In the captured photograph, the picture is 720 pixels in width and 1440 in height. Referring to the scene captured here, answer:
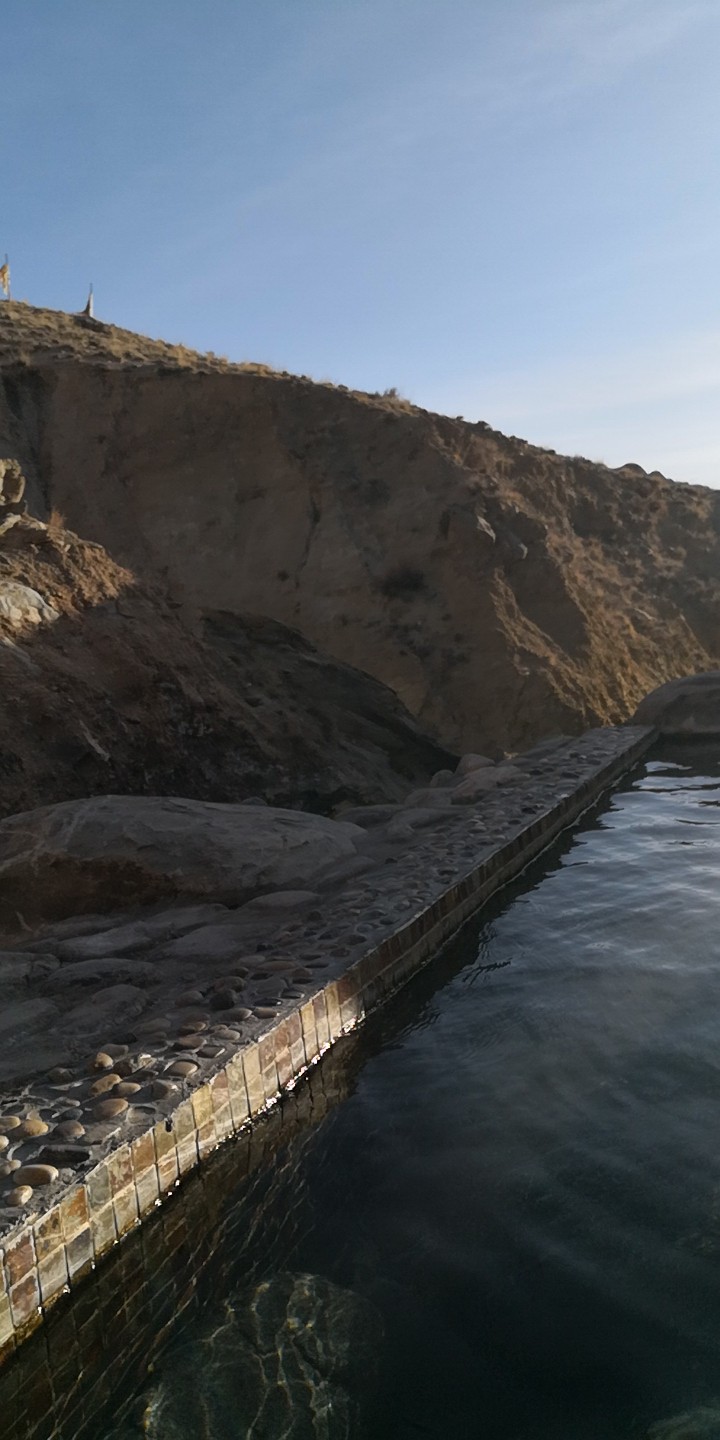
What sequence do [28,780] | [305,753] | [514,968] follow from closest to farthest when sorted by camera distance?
1. [514,968]
2. [28,780]
3. [305,753]

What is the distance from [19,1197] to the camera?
3.38 meters

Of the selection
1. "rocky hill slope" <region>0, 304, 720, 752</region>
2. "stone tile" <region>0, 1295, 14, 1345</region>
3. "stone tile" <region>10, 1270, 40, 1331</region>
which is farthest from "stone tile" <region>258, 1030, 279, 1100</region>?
"rocky hill slope" <region>0, 304, 720, 752</region>

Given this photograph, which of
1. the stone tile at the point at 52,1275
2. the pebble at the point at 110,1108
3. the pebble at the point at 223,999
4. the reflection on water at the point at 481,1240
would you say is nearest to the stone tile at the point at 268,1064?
the reflection on water at the point at 481,1240

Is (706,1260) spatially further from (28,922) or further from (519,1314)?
(28,922)

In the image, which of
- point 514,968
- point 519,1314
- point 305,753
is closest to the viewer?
point 519,1314

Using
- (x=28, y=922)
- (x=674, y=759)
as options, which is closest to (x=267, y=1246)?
(x=28, y=922)

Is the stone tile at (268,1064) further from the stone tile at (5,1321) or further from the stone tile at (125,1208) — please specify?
the stone tile at (5,1321)

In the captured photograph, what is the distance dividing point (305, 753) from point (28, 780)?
4.04 meters

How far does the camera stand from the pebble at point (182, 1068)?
4.34 meters

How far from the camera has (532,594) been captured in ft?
69.1

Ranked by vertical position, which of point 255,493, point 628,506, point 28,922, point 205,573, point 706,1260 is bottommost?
point 28,922

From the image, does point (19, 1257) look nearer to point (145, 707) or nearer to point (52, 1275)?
point (52, 1275)

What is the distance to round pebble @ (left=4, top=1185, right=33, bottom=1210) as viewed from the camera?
3.36 metres

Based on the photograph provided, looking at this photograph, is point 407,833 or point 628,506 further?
point 628,506
